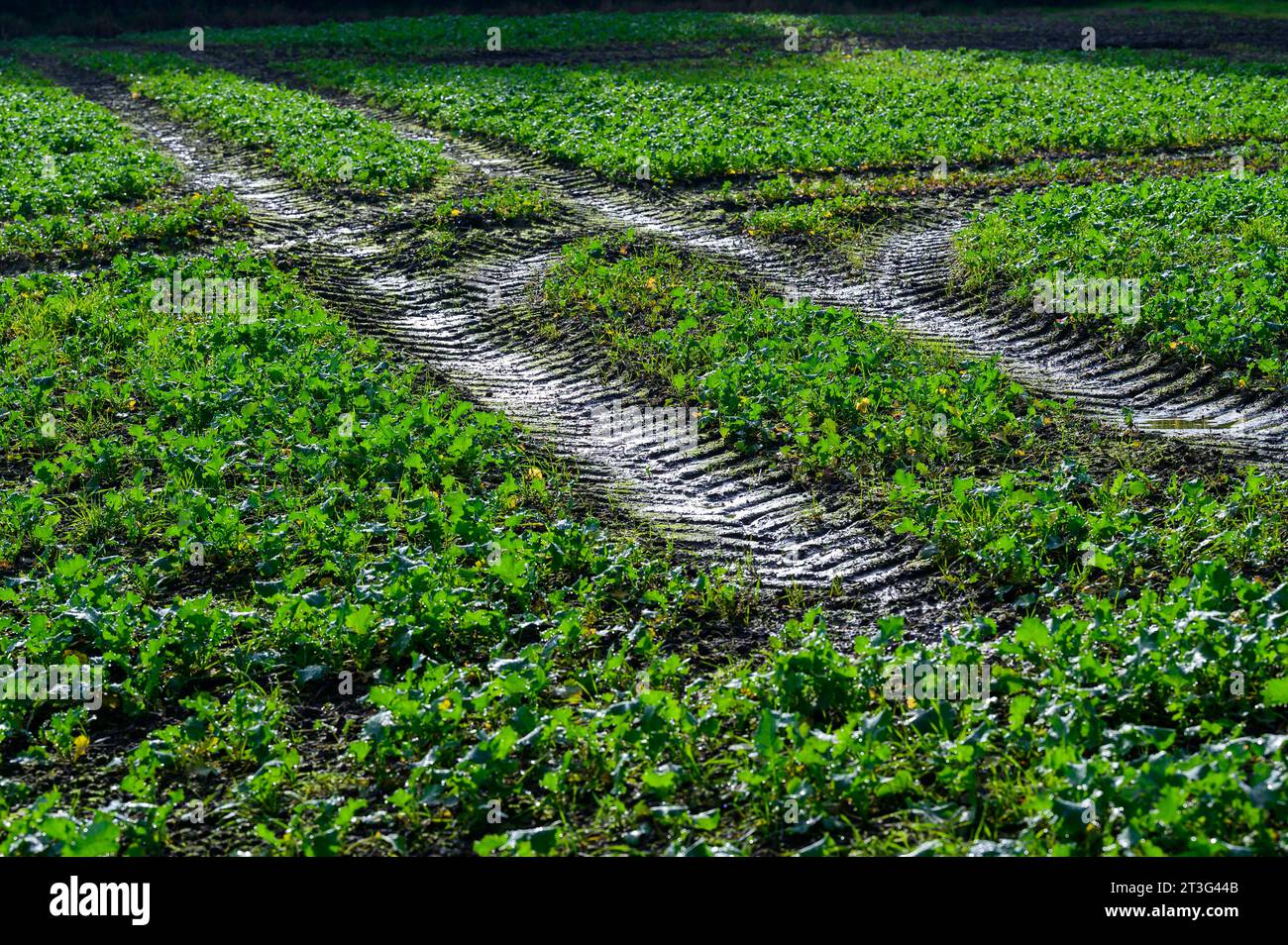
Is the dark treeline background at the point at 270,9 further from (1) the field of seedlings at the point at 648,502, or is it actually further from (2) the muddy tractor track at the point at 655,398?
(2) the muddy tractor track at the point at 655,398

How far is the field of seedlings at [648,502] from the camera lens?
4.47 meters

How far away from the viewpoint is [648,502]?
7.18 metres

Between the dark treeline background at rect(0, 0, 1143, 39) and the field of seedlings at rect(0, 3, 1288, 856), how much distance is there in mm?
21766

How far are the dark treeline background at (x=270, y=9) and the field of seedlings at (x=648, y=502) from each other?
71.4 feet

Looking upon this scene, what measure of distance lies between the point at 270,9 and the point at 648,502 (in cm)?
3451

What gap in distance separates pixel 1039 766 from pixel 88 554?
4874 mm

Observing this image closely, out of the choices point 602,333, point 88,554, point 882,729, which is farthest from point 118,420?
point 882,729

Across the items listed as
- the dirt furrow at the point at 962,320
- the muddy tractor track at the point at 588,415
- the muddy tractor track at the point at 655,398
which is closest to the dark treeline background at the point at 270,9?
the muddy tractor track at the point at 655,398

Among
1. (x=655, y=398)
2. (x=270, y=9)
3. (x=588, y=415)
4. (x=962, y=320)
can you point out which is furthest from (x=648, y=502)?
(x=270, y=9)

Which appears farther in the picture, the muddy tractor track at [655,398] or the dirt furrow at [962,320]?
the dirt furrow at [962,320]

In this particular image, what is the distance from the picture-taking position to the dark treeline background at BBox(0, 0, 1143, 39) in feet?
115

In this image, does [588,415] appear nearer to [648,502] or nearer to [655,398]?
[655,398]

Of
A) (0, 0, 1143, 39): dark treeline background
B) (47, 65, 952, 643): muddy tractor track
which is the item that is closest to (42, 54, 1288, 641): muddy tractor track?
(47, 65, 952, 643): muddy tractor track
